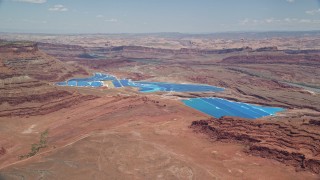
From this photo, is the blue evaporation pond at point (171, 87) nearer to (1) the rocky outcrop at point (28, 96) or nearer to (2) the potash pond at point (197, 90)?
(2) the potash pond at point (197, 90)

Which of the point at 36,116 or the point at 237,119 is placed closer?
the point at 237,119

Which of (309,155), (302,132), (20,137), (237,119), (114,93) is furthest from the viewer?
(114,93)

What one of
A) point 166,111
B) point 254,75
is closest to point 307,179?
point 166,111

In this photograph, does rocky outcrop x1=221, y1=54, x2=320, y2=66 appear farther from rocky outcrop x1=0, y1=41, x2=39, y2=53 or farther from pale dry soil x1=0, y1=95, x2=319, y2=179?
pale dry soil x1=0, y1=95, x2=319, y2=179

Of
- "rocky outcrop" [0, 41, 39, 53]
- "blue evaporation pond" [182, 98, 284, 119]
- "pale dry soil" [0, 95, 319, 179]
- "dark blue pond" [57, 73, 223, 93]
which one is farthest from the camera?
"rocky outcrop" [0, 41, 39, 53]

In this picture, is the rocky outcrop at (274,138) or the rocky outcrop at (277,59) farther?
the rocky outcrop at (277,59)

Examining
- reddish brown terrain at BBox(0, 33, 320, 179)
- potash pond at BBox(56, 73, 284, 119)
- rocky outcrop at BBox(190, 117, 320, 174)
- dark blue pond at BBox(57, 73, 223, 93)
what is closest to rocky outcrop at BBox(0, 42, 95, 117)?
reddish brown terrain at BBox(0, 33, 320, 179)

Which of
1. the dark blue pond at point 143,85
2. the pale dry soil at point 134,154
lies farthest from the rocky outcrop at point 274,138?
the dark blue pond at point 143,85

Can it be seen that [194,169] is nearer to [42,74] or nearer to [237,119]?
[237,119]
